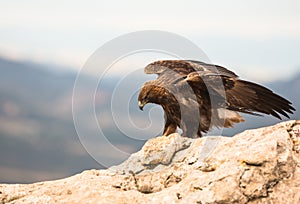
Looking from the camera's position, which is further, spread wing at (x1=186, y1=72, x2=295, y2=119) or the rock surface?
spread wing at (x1=186, y1=72, x2=295, y2=119)

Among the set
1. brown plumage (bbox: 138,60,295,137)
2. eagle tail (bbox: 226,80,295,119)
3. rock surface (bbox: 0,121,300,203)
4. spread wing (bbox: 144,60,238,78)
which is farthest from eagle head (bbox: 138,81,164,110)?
rock surface (bbox: 0,121,300,203)

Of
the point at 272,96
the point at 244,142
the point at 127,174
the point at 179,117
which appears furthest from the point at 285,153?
the point at 179,117

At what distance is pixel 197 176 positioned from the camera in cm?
574

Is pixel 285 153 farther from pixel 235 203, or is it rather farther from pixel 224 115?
pixel 224 115

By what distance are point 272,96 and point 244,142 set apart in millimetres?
2760

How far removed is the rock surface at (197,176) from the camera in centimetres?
539

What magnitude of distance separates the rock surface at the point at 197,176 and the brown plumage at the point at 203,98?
208 centimetres

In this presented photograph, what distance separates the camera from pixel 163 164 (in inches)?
261

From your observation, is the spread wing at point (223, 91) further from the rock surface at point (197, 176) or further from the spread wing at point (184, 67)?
the rock surface at point (197, 176)

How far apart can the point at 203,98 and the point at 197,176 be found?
11.8 feet

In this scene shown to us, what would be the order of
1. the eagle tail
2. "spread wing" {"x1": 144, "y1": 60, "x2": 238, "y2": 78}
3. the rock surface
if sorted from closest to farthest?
the rock surface < the eagle tail < "spread wing" {"x1": 144, "y1": 60, "x2": 238, "y2": 78}

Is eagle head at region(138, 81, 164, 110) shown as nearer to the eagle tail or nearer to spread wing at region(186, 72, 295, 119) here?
spread wing at region(186, 72, 295, 119)

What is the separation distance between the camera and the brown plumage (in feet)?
28.8

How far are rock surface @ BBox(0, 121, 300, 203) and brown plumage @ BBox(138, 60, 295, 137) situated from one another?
2085 millimetres
